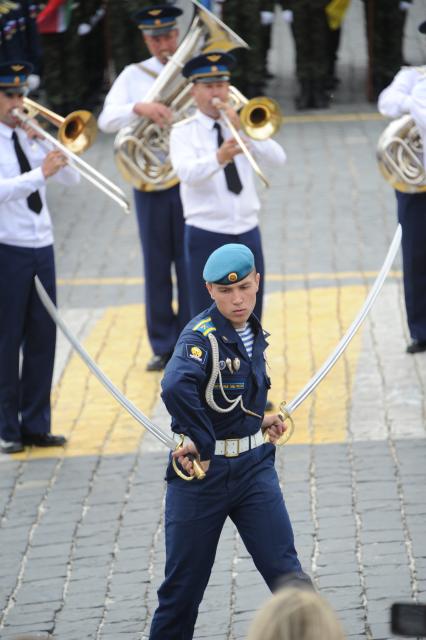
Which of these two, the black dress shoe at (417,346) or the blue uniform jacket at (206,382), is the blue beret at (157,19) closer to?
the black dress shoe at (417,346)

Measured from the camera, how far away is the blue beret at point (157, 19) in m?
9.02

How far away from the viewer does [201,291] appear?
8117 mm

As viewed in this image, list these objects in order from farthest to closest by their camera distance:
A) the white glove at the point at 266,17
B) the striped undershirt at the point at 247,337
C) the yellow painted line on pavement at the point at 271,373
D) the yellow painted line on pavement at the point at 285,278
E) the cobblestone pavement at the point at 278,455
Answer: the white glove at the point at 266,17
the yellow painted line on pavement at the point at 285,278
the yellow painted line on pavement at the point at 271,373
the cobblestone pavement at the point at 278,455
the striped undershirt at the point at 247,337

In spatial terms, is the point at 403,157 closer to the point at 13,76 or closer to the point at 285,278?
the point at 285,278

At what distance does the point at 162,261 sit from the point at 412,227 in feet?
5.53

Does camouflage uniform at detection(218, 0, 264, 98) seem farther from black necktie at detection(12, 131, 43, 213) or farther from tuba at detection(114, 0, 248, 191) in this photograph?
black necktie at detection(12, 131, 43, 213)

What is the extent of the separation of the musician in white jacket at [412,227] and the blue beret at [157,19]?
58.0 inches

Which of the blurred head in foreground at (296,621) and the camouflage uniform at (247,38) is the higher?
the blurred head in foreground at (296,621)

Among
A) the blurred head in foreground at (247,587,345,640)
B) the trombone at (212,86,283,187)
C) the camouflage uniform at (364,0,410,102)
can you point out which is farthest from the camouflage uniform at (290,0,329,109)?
the blurred head in foreground at (247,587,345,640)

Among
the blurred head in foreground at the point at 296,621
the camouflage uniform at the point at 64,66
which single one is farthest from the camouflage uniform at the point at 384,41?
the blurred head in foreground at the point at 296,621

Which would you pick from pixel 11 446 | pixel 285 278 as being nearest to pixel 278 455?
pixel 11 446

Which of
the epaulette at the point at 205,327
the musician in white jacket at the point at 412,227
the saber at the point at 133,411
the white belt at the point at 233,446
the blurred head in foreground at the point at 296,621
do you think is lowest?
the musician in white jacket at the point at 412,227

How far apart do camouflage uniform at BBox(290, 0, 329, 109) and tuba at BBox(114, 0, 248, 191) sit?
6196 mm

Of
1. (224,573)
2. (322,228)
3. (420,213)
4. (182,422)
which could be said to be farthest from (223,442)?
(322,228)
